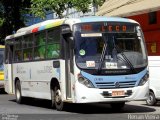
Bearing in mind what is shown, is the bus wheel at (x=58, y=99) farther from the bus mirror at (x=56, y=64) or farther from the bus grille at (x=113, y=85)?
the bus grille at (x=113, y=85)

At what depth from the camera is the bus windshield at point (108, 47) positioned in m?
15.2

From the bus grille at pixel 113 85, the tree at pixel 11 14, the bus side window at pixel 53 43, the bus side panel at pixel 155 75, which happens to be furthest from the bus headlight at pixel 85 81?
the tree at pixel 11 14

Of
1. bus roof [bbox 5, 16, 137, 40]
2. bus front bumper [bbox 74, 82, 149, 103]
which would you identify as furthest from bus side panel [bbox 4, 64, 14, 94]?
bus front bumper [bbox 74, 82, 149, 103]

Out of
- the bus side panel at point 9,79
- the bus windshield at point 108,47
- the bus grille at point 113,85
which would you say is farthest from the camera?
the bus side panel at point 9,79

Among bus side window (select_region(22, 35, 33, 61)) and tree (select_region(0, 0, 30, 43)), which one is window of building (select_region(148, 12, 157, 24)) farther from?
tree (select_region(0, 0, 30, 43))

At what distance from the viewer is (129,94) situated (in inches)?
603

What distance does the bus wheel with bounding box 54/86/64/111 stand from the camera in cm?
1650

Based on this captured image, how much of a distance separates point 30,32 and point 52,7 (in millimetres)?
10998

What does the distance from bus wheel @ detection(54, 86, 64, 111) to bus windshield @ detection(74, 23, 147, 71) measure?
176 centimetres

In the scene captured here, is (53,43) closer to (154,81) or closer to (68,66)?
(68,66)

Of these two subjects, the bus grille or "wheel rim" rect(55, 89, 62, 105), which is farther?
"wheel rim" rect(55, 89, 62, 105)

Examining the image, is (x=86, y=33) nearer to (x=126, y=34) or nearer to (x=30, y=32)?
(x=126, y=34)

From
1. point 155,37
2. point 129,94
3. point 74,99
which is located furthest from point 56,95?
point 155,37

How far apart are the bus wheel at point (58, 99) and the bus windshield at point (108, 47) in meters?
1.76
